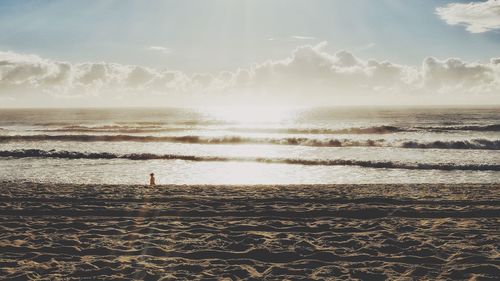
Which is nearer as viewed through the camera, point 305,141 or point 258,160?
point 258,160

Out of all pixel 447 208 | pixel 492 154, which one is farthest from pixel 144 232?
pixel 492 154

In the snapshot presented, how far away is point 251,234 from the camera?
891cm

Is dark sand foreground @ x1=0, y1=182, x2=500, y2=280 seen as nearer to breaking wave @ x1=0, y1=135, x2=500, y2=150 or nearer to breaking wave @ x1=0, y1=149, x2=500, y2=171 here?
breaking wave @ x1=0, y1=149, x2=500, y2=171

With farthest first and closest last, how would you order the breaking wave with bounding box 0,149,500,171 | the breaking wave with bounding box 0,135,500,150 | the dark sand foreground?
the breaking wave with bounding box 0,135,500,150 < the breaking wave with bounding box 0,149,500,171 < the dark sand foreground

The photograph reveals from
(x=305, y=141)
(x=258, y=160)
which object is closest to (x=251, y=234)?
(x=258, y=160)

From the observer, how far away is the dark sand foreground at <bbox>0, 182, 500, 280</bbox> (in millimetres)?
6863

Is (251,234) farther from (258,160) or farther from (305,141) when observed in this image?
(305,141)

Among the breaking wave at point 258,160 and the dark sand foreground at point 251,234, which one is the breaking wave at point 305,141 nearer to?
the breaking wave at point 258,160

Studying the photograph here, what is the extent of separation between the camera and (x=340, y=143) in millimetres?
39062

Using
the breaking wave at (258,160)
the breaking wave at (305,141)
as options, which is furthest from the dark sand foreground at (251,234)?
the breaking wave at (305,141)

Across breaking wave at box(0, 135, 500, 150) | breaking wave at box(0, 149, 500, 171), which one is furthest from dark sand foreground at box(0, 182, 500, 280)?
breaking wave at box(0, 135, 500, 150)

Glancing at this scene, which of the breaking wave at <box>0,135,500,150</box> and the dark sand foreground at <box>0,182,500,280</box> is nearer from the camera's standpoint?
the dark sand foreground at <box>0,182,500,280</box>

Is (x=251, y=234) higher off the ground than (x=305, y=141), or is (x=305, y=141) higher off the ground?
(x=305, y=141)

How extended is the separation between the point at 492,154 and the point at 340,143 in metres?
12.6
